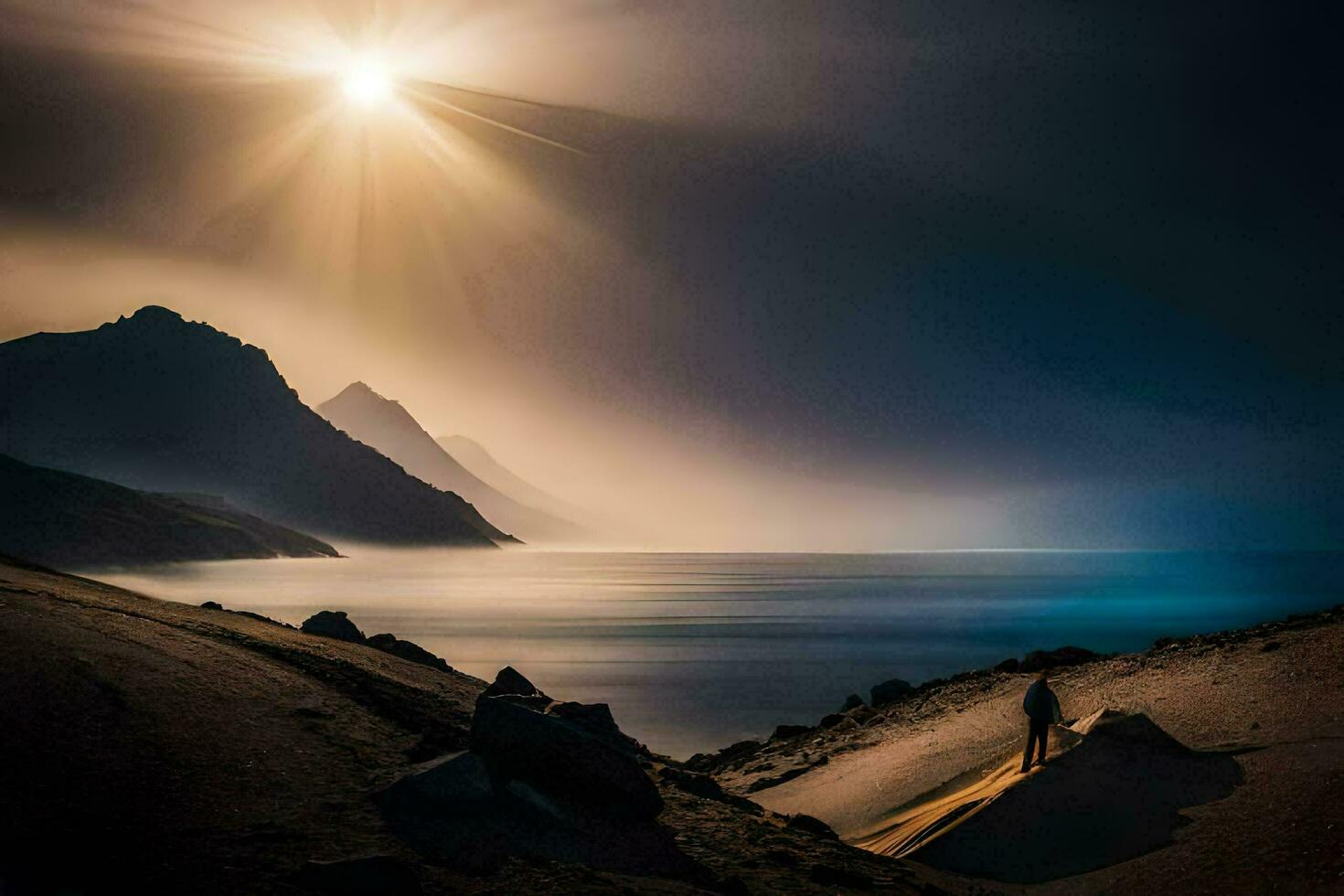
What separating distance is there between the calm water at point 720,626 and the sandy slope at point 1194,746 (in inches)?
591

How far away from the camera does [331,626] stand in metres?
26.1

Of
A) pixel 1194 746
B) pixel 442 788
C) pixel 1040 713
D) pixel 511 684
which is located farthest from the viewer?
pixel 511 684

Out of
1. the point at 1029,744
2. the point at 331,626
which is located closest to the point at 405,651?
the point at 331,626

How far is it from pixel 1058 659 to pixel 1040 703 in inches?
644

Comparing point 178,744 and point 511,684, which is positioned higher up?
point 511,684

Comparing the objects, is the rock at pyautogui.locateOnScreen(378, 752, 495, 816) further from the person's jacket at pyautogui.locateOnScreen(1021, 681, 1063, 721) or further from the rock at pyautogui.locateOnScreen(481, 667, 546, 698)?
the person's jacket at pyautogui.locateOnScreen(1021, 681, 1063, 721)

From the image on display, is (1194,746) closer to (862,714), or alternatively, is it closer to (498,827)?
(862,714)

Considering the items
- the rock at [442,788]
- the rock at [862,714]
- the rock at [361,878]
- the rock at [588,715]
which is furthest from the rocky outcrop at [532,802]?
the rock at [862,714]

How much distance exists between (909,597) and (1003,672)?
13464 centimetres

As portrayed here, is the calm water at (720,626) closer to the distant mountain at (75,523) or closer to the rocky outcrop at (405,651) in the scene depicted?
the distant mountain at (75,523)

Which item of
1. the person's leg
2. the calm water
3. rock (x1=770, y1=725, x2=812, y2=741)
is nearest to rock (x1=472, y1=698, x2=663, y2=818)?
the person's leg

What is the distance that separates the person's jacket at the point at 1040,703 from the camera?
17.1m

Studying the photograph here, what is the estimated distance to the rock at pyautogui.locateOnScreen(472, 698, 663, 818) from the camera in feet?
46.2

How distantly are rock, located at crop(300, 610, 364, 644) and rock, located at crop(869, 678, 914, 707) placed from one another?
18.4 m
